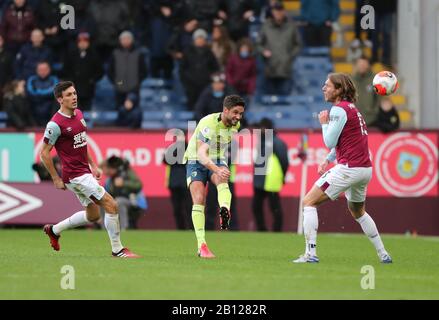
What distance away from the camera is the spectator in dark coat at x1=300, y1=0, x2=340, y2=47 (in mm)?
27453

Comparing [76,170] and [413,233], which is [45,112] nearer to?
[413,233]

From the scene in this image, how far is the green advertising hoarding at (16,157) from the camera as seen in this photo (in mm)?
24422

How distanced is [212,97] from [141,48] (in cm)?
336

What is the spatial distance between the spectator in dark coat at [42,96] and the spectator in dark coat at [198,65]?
2878mm

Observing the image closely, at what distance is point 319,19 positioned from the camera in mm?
27703

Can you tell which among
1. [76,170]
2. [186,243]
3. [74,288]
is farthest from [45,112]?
[74,288]

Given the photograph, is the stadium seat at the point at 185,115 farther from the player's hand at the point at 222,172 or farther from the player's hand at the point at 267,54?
the player's hand at the point at 222,172

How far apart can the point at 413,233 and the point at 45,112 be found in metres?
8.17

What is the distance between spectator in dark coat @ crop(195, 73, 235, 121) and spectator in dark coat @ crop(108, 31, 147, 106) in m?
1.65

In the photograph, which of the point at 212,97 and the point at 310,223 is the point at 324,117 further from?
the point at 212,97

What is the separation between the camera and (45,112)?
25.4m

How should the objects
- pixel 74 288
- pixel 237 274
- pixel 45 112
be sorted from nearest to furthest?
1. pixel 74 288
2. pixel 237 274
3. pixel 45 112

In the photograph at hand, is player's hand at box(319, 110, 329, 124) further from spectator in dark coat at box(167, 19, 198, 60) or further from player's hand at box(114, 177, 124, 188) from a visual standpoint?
spectator in dark coat at box(167, 19, 198, 60)

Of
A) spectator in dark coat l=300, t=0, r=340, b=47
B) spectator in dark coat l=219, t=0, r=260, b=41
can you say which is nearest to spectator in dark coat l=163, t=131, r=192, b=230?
spectator in dark coat l=219, t=0, r=260, b=41
